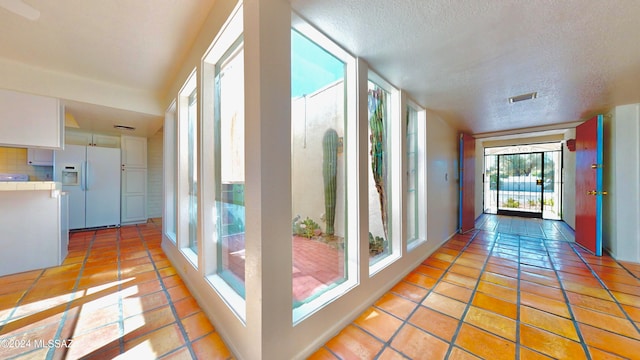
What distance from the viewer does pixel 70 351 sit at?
1.30 metres

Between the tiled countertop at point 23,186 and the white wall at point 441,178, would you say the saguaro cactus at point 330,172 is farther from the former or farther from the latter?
the tiled countertop at point 23,186

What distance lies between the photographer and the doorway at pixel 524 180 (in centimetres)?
570

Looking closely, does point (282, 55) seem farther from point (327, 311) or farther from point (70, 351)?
point (70, 351)

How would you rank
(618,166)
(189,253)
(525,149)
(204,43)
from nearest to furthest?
(204,43), (189,253), (618,166), (525,149)

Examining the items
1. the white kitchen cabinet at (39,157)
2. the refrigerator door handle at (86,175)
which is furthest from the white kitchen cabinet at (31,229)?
the refrigerator door handle at (86,175)

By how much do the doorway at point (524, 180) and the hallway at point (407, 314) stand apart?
4.05m

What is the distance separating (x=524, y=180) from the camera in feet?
20.4

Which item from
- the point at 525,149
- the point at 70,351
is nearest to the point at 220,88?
the point at 70,351

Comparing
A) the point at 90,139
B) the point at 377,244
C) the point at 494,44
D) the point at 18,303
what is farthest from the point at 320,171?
the point at 90,139

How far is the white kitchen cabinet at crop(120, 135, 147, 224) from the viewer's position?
4812 millimetres

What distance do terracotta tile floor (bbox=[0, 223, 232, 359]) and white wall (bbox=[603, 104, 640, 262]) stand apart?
15.9 ft

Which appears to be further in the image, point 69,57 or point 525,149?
point 525,149

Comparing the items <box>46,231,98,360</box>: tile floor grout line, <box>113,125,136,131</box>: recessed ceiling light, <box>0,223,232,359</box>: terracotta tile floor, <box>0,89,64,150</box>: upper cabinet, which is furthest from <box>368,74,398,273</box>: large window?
<box>113,125,136,131</box>: recessed ceiling light

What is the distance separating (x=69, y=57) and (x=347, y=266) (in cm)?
368
